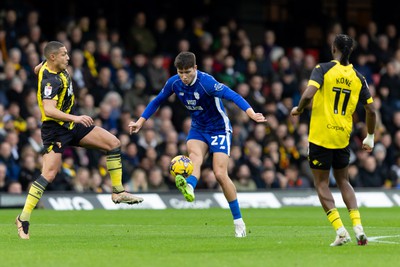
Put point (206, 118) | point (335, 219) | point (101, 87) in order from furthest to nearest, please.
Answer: point (101, 87), point (206, 118), point (335, 219)

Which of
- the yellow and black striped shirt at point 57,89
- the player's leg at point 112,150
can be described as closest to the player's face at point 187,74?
the player's leg at point 112,150

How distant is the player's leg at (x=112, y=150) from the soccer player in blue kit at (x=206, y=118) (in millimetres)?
351

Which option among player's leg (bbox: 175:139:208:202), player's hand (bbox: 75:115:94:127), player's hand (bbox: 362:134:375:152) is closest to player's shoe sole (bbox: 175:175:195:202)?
player's leg (bbox: 175:139:208:202)

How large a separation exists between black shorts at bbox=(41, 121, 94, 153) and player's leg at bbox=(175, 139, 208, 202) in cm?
140

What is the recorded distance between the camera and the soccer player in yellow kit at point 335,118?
1226 cm

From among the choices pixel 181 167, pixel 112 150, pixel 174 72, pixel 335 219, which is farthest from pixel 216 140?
pixel 174 72

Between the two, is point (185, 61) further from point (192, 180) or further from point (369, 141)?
point (369, 141)

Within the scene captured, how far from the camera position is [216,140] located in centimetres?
1405

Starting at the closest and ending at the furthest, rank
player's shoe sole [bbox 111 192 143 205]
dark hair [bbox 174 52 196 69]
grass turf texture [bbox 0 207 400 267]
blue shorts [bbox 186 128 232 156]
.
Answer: grass turf texture [bbox 0 207 400 267]
dark hair [bbox 174 52 196 69]
player's shoe sole [bbox 111 192 143 205]
blue shorts [bbox 186 128 232 156]


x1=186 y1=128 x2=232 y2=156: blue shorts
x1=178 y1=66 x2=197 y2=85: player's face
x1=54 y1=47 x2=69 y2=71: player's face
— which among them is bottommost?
x1=186 y1=128 x2=232 y2=156: blue shorts

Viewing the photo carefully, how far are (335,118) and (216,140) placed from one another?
2.12 m

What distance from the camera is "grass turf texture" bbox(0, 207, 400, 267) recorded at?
10555 millimetres

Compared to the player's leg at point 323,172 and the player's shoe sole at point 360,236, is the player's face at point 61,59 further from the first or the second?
the player's shoe sole at point 360,236

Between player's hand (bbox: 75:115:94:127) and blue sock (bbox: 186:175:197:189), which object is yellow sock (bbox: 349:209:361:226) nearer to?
blue sock (bbox: 186:175:197:189)
